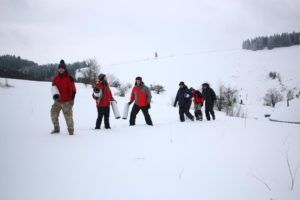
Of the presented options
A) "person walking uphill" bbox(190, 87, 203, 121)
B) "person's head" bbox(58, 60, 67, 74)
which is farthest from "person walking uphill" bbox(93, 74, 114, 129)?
"person walking uphill" bbox(190, 87, 203, 121)

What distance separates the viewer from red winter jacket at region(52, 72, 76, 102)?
612cm

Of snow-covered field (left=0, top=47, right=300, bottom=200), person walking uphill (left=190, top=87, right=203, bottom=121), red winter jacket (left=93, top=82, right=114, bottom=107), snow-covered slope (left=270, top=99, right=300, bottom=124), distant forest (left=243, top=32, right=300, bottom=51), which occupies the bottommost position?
snow-covered slope (left=270, top=99, right=300, bottom=124)

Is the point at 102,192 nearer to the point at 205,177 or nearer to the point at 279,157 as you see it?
the point at 205,177

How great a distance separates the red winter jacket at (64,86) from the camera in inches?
241

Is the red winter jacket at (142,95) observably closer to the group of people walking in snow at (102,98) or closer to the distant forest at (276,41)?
the group of people walking in snow at (102,98)

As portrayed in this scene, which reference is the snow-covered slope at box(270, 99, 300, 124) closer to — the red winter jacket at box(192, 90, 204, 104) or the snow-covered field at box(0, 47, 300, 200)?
the red winter jacket at box(192, 90, 204, 104)

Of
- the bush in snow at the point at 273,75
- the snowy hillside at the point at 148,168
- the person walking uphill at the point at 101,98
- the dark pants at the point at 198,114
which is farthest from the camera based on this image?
the bush in snow at the point at 273,75

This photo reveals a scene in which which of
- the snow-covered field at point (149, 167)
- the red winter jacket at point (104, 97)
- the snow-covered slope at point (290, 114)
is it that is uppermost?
the red winter jacket at point (104, 97)

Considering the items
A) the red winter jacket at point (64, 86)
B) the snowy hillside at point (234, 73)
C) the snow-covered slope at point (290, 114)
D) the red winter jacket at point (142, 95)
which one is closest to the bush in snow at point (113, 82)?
the snowy hillside at point (234, 73)

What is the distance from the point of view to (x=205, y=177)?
3209mm

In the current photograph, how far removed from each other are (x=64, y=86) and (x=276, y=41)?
405ft

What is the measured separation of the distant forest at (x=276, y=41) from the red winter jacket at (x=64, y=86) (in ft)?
384

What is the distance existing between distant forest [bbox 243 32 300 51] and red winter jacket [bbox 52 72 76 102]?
117092 mm

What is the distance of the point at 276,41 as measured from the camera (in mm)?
106250
